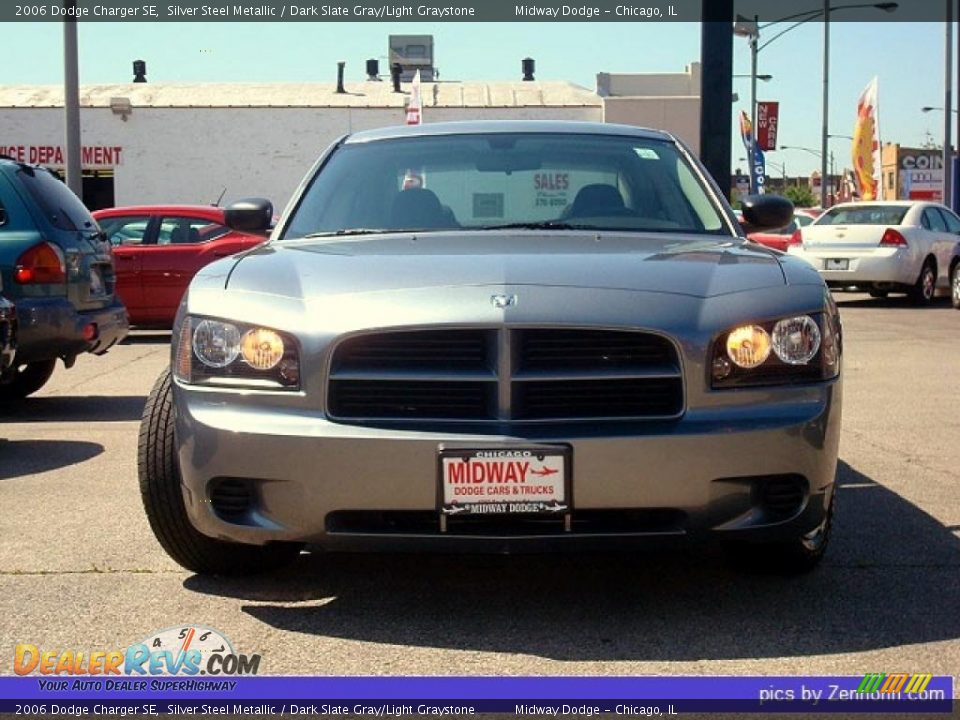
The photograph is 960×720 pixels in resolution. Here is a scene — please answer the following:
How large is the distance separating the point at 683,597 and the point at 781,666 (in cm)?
72

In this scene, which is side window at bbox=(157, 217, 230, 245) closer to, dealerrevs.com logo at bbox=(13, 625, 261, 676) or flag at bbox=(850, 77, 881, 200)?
dealerrevs.com logo at bbox=(13, 625, 261, 676)

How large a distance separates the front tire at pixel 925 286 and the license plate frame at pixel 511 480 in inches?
673

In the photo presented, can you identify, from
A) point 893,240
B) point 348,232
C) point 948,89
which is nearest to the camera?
point 348,232

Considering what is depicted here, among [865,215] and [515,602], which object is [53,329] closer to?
[515,602]

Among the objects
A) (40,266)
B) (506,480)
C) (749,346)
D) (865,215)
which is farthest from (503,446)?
(865,215)

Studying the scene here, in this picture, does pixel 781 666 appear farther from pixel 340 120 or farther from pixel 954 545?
pixel 340 120

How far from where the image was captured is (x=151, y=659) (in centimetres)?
395

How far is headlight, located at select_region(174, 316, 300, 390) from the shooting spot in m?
4.16

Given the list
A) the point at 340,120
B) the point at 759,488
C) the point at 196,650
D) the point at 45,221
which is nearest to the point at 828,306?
the point at 759,488

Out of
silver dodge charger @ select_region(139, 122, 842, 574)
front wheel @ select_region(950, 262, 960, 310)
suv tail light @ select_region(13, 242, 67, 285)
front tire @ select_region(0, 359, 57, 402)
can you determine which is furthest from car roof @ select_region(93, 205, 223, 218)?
silver dodge charger @ select_region(139, 122, 842, 574)

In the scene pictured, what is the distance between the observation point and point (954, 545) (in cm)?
524

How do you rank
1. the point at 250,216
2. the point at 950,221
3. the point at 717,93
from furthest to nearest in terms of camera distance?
the point at 950,221 < the point at 717,93 < the point at 250,216

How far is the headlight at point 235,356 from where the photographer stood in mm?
4156

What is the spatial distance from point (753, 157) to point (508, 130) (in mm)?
35871
